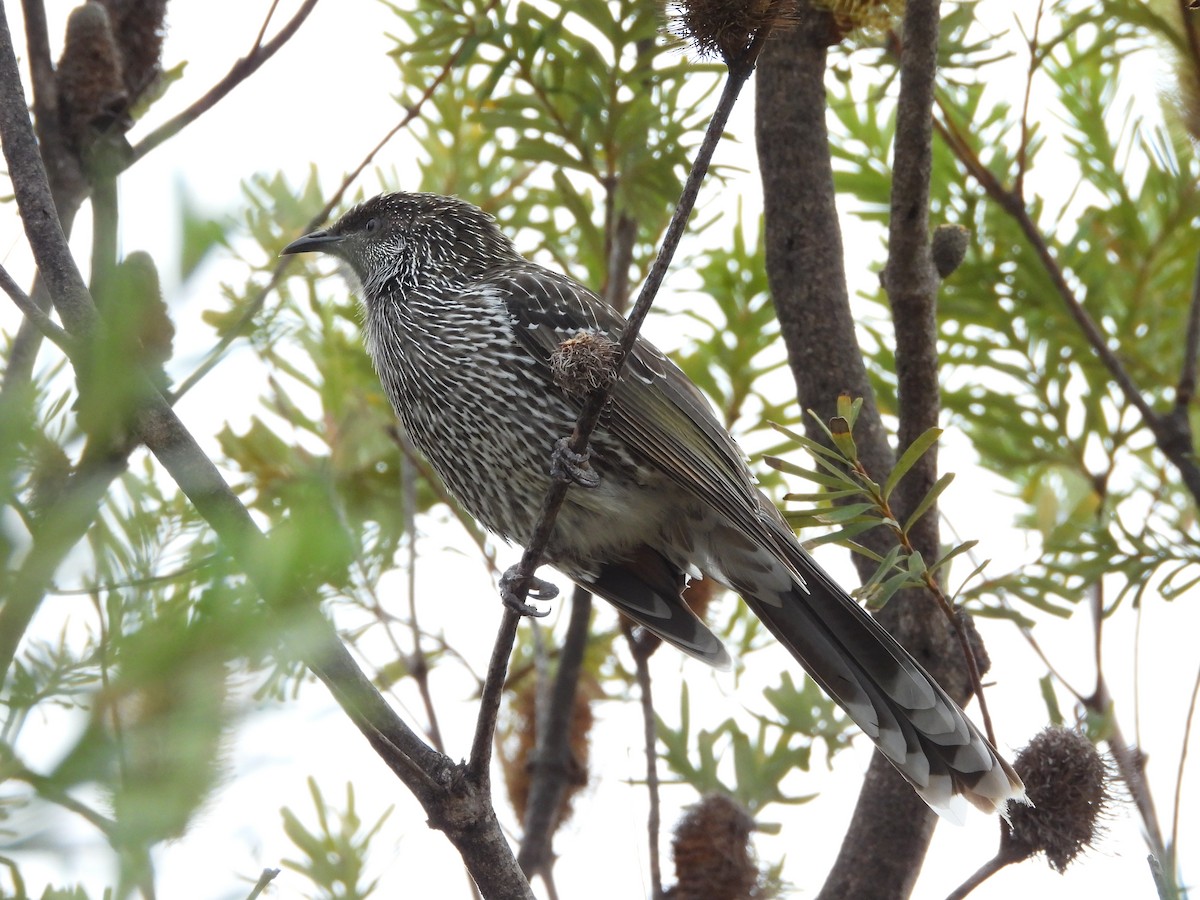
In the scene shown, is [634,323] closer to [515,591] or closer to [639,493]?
[515,591]

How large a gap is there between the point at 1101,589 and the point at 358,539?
2927mm

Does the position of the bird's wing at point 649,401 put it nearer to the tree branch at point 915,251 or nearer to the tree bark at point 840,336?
the tree bark at point 840,336

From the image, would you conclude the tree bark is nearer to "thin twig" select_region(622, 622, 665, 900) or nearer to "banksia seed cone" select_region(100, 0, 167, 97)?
"thin twig" select_region(622, 622, 665, 900)

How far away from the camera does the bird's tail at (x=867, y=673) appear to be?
327cm

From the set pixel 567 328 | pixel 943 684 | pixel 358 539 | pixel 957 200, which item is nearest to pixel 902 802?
pixel 943 684

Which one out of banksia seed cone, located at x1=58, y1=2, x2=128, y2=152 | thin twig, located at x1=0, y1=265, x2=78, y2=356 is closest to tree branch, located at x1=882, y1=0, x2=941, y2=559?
banksia seed cone, located at x1=58, y1=2, x2=128, y2=152

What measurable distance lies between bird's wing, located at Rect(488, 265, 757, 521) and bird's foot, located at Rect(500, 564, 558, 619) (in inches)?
16.8

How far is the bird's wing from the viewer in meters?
3.46

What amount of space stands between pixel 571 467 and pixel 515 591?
0.91 ft

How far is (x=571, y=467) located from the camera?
2787 mm

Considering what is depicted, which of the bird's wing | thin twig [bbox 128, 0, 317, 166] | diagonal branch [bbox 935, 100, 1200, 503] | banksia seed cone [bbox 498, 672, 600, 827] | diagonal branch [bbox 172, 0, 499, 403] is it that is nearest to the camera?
diagonal branch [bbox 172, 0, 499, 403]

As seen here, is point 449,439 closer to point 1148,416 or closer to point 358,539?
point 1148,416

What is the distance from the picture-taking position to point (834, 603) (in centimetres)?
360

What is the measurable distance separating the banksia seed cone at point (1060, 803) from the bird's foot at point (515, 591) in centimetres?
103
